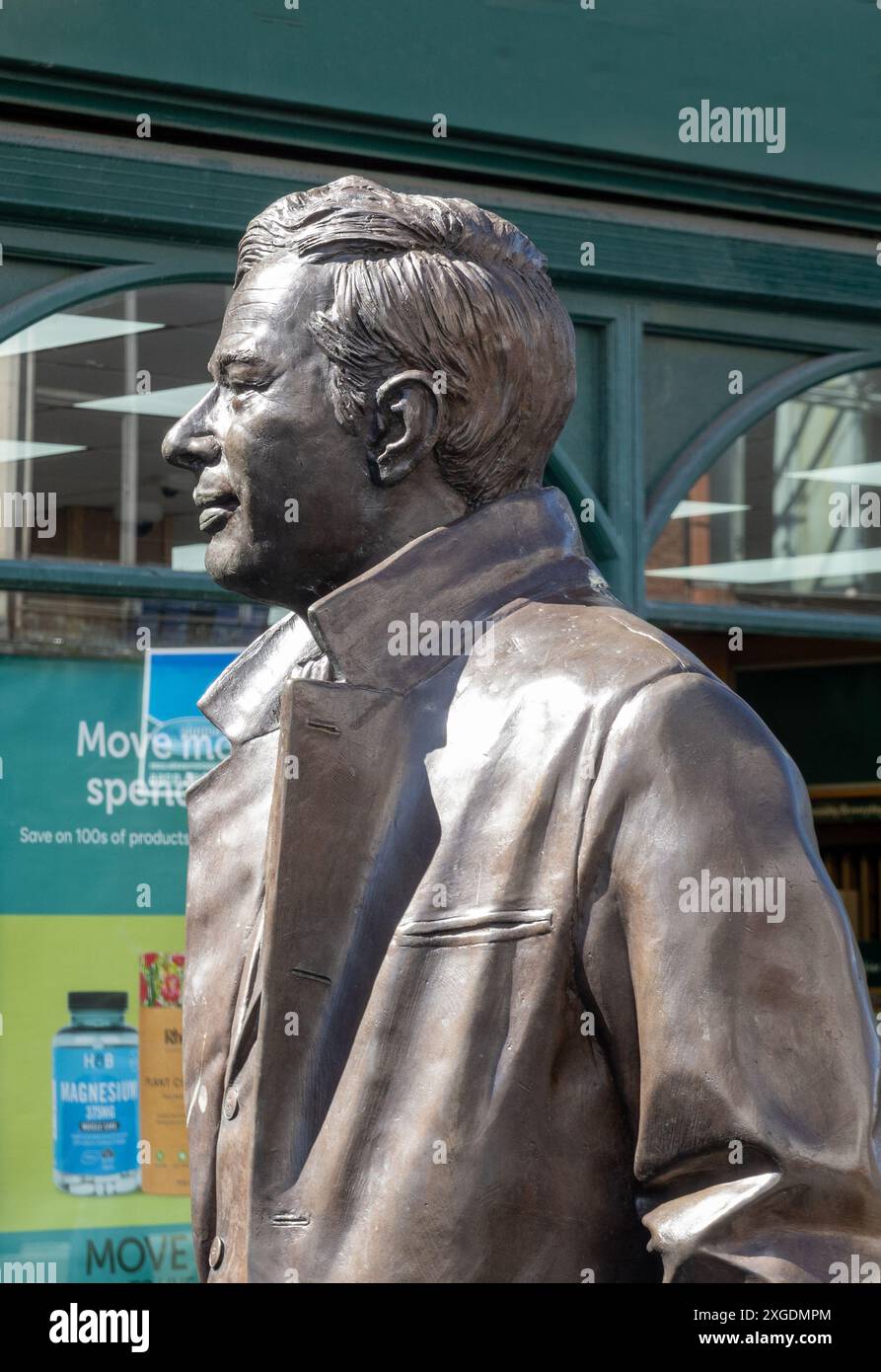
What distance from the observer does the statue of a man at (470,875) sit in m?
1.85

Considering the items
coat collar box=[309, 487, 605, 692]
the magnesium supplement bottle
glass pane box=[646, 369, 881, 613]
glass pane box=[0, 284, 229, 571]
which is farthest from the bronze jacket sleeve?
glass pane box=[646, 369, 881, 613]

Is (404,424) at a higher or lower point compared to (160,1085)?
higher

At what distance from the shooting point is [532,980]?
1924 mm

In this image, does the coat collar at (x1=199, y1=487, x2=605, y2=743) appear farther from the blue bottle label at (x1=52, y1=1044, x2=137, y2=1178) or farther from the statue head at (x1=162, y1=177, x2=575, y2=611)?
the blue bottle label at (x1=52, y1=1044, x2=137, y2=1178)

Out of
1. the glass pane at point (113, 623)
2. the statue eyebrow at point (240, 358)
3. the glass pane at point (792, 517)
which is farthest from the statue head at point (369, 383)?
the glass pane at point (792, 517)

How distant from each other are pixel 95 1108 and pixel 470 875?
3.74 meters

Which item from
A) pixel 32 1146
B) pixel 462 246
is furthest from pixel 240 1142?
pixel 32 1146

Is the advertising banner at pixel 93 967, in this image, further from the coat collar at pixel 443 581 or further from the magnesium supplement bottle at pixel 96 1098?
the coat collar at pixel 443 581

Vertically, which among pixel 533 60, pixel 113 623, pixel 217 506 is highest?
pixel 533 60

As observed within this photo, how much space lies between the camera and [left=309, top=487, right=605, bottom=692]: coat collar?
7.03ft

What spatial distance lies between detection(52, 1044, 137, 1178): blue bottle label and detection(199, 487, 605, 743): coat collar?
345cm

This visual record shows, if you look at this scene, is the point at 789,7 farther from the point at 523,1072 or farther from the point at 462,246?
the point at 523,1072

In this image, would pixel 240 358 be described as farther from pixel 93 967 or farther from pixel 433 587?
pixel 93 967

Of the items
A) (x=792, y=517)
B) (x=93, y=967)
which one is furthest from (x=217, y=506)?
(x=792, y=517)
